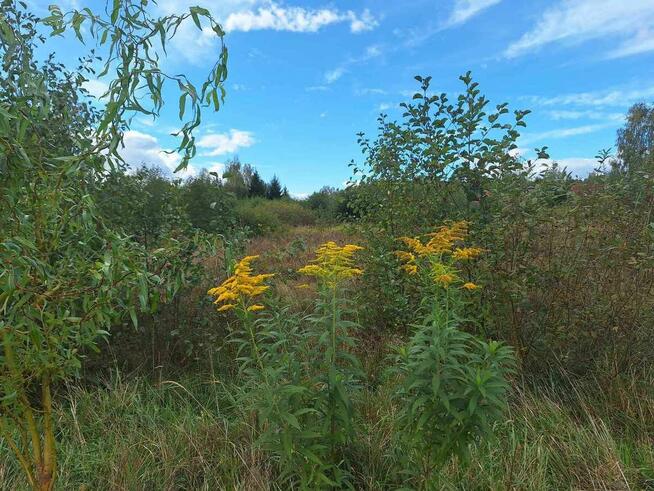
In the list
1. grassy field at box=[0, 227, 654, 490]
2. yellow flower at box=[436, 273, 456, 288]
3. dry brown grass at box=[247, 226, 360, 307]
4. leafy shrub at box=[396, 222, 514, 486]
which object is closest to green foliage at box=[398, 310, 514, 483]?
leafy shrub at box=[396, 222, 514, 486]

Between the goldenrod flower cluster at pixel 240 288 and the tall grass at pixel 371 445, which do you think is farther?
the tall grass at pixel 371 445

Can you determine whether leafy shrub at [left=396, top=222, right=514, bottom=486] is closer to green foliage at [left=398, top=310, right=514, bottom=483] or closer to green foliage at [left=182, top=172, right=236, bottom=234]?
green foliage at [left=398, top=310, right=514, bottom=483]

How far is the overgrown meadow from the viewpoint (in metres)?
1.68

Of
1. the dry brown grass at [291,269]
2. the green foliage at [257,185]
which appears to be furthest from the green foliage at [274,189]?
the dry brown grass at [291,269]

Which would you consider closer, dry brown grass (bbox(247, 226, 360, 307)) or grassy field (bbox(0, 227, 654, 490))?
grassy field (bbox(0, 227, 654, 490))

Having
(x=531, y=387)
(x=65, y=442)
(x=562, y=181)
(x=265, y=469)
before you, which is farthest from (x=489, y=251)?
(x=65, y=442)

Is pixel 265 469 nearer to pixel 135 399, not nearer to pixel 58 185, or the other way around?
pixel 135 399

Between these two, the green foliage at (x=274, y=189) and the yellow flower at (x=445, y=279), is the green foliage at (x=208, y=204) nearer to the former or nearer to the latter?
the yellow flower at (x=445, y=279)

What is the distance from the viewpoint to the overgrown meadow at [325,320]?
1.68m

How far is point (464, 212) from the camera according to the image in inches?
137

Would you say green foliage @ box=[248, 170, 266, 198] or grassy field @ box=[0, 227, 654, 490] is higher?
green foliage @ box=[248, 170, 266, 198]

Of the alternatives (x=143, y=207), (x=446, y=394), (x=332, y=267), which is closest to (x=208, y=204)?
(x=143, y=207)

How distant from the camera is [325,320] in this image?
2082mm

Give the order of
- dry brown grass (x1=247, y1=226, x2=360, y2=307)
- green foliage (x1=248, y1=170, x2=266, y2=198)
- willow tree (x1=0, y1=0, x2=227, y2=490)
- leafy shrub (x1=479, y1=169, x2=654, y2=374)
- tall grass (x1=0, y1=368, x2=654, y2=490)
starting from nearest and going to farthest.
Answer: willow tree (x1=0, y1=0, x2=227, y2=490) → tall grass (x1=0, y1=368, x2=654, y2=490) → leafy shrub (x1=479, y1=169, x2=654, y2=374) → dry brown grass (x1=247, y1=226, x2=360, y2=307) → green foliage (x1=248, y1=170, x2=266, y2=198)
